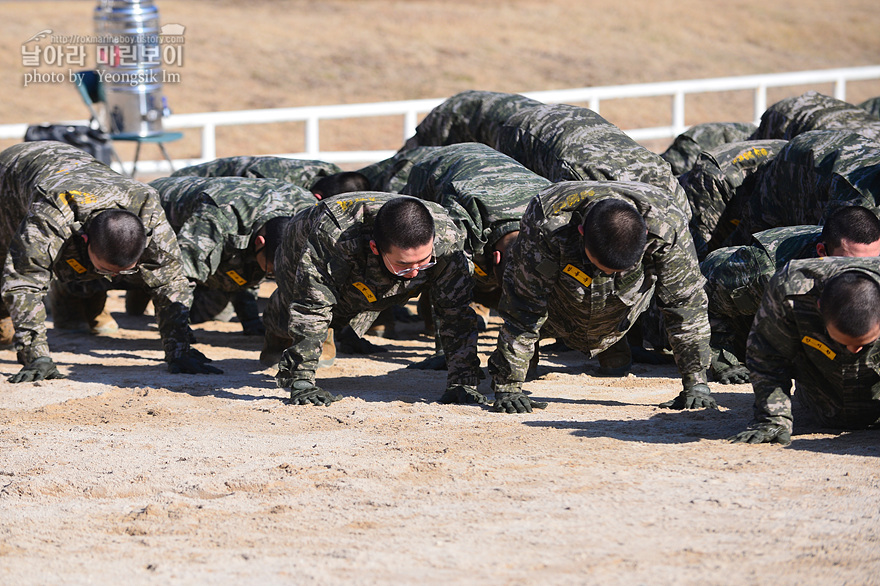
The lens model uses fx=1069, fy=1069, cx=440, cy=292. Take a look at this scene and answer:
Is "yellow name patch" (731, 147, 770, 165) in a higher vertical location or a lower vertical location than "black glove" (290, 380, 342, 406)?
higher

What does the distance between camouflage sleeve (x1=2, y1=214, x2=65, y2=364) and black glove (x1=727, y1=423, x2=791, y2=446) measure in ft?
13.9

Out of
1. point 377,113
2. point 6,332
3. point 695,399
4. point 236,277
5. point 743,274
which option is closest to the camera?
point 695,399

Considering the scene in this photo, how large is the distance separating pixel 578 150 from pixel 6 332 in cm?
449

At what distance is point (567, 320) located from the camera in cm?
594

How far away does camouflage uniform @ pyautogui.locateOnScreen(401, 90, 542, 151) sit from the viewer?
28.6ft

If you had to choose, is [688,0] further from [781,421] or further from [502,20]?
[781,421]

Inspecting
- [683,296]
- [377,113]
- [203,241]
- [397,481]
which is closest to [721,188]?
[683,296]

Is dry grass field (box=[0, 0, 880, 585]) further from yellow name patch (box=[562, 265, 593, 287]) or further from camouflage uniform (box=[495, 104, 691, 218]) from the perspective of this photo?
camouflage uniform (box=[495, 104, 691, 218])

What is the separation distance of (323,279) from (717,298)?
2378 millimetres

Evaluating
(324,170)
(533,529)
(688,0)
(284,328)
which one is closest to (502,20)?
(688,0)

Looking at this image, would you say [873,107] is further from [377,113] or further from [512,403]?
[512,403]

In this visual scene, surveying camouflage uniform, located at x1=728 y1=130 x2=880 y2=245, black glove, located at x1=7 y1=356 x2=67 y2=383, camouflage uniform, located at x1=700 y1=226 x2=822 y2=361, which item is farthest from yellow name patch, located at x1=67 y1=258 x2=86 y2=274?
camouflage uniform, located at x1=728 y1=130 x2=880 y2=245

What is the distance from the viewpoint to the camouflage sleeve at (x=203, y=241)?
7.48 m

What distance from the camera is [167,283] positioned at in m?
6.96
